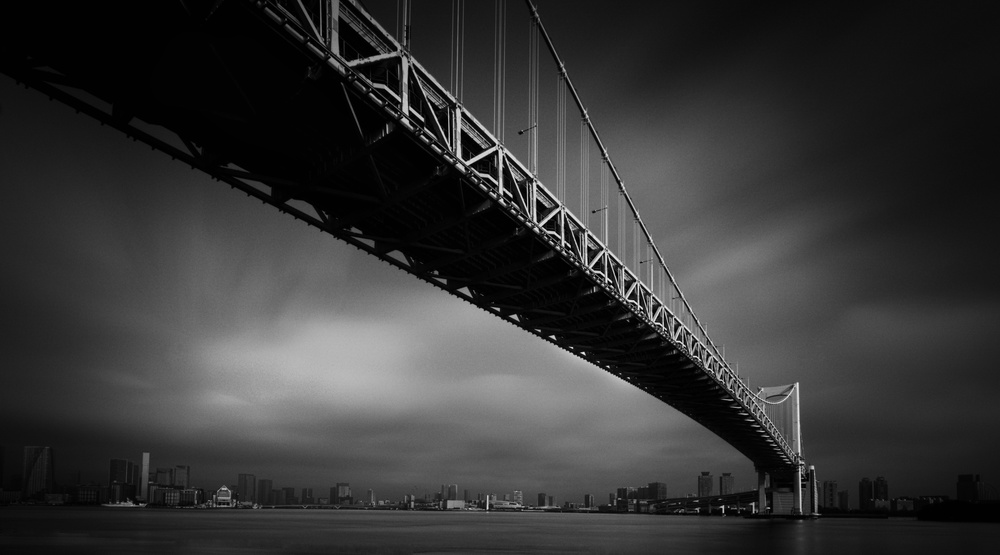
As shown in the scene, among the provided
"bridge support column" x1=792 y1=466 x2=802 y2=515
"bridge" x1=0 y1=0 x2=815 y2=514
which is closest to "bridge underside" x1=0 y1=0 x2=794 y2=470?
"bridge" x1=0 y1=0 x2=815 y2=514

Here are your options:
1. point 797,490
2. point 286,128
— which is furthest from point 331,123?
point 797,490

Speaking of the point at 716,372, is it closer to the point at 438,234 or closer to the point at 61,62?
the point at 438,234

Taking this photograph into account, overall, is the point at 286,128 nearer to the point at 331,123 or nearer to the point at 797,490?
the point at 331,123

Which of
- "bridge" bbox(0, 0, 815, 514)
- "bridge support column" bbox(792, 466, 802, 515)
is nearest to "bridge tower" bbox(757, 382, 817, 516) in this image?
"bridge support column" bbox(792, 466, 802, 515)

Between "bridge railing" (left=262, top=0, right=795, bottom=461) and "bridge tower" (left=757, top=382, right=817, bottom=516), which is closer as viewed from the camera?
"bridge railing" (left=262, top=0, right=795, bottom=461)

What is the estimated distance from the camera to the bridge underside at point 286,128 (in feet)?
42.1

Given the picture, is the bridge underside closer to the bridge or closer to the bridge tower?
the bridge

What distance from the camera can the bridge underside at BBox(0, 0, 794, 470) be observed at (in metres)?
12.8

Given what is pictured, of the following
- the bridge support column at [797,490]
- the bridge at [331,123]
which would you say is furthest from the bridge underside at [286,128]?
the bridge support column at [797,490]

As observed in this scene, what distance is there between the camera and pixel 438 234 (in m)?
21.8

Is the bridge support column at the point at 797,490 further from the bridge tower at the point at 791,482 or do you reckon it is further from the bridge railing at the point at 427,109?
the bridge railing at the point at 427,109

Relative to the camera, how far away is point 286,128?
15.9m

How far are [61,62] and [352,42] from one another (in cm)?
564

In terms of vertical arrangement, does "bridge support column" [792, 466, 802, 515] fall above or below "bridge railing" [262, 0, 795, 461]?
below
